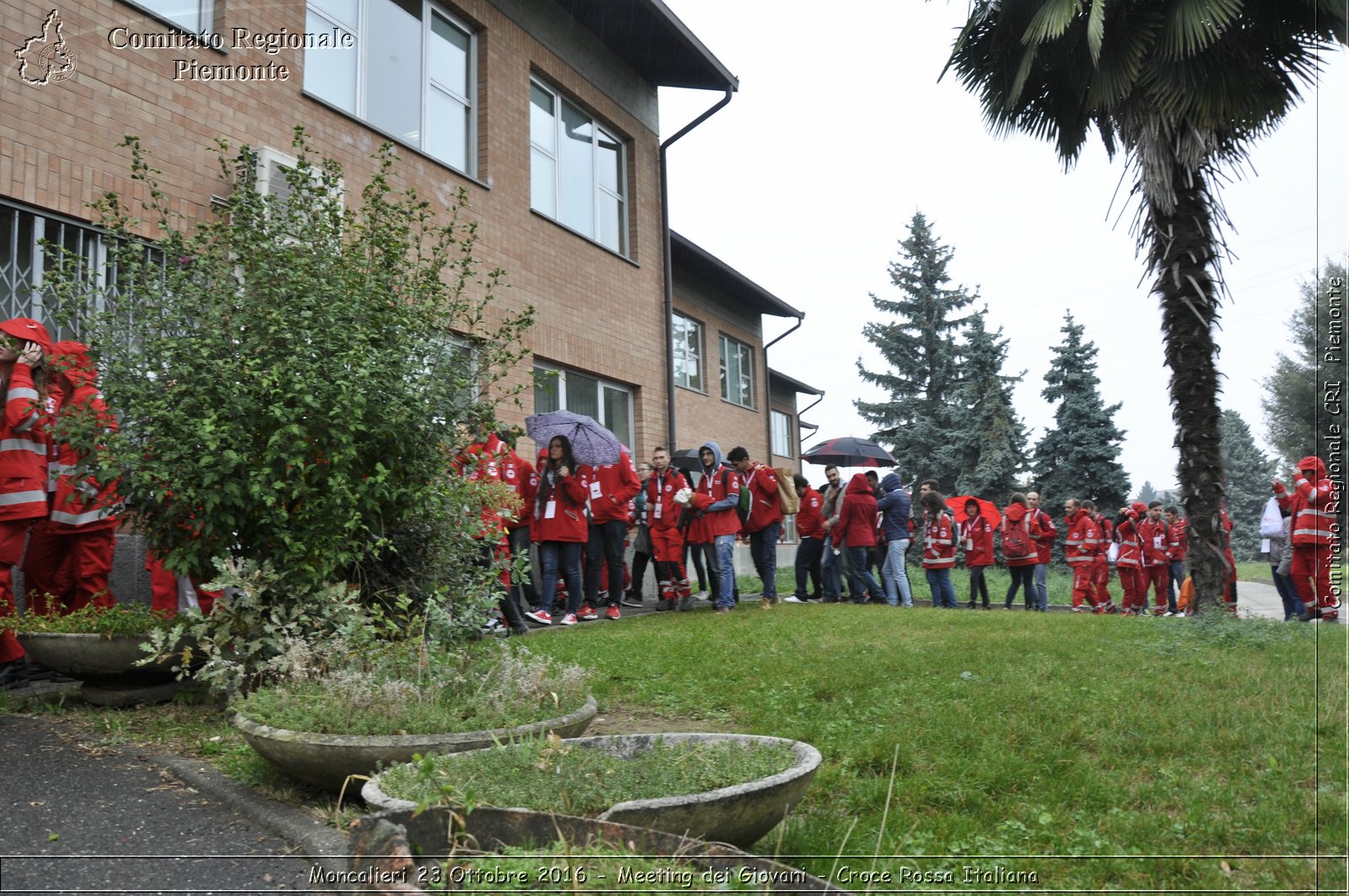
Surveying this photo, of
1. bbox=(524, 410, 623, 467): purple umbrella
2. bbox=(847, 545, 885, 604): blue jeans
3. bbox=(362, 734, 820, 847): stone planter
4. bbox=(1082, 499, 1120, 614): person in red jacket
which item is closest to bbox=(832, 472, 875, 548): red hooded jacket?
bbox=(847, 545, 885, 604): blue jeans

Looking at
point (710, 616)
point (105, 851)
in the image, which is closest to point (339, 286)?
point (105, 851)

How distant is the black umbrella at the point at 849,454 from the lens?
65.9 ft

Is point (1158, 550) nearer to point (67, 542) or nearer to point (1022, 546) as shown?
point (1022, 546)

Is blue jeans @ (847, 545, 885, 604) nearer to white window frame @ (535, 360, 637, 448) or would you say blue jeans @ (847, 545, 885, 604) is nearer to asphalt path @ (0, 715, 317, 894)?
white window frame @ (535, 360, 637, 448)

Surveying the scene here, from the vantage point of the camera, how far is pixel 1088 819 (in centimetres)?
365

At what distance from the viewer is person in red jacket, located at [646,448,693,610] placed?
12.5m

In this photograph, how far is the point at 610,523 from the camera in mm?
11570

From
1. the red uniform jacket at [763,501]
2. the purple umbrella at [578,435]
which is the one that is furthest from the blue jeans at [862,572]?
the purple umbrella at [578,435]

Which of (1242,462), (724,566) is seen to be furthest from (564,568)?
(1242,462)

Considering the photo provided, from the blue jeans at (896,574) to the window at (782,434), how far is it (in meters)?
13.3

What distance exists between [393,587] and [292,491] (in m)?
1.05

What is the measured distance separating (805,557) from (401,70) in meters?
8.50

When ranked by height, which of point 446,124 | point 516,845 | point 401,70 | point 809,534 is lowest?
point 516,845

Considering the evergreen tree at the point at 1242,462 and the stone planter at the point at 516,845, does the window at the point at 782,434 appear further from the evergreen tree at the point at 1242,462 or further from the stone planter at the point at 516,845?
the stone planter at the point at 516,845
